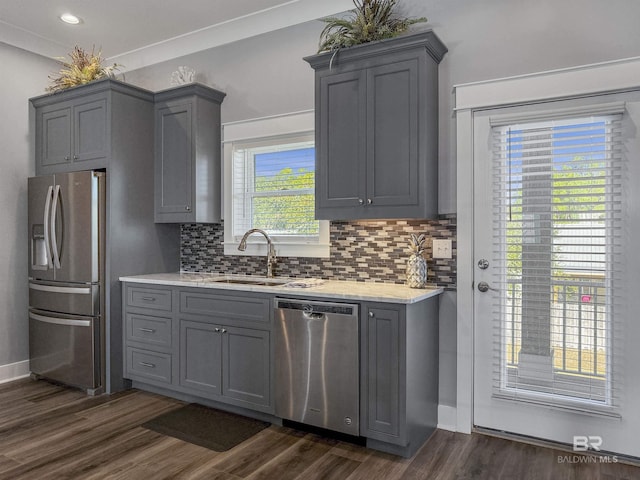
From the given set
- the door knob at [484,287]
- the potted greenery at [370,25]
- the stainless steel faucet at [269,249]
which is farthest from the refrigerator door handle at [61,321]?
the door knob at [484,287]

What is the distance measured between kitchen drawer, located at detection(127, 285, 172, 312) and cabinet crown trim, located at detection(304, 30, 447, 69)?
1.99 m

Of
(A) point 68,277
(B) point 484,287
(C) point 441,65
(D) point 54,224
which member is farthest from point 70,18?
(B) point 484,287

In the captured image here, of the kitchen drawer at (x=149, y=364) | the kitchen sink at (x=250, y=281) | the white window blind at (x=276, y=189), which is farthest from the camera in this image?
the white window blind at (x=276, y=189)

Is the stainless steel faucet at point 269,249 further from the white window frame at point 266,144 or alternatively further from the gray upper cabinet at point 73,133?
the gray upper cabinet at point 73,133

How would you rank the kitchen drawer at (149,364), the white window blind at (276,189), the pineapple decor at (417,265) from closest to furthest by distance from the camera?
the pineapple decor at (417,265) → the kitchen drawer at (149,364) → the white window blind at (276,189)

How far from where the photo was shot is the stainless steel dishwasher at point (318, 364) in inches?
107

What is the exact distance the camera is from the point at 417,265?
2.96 meters

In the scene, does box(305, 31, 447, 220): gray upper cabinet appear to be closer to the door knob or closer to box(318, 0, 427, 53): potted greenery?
box(318, 0, 427, 53): potted greenery

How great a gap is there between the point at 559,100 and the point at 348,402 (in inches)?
83.0

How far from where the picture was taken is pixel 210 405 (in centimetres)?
336

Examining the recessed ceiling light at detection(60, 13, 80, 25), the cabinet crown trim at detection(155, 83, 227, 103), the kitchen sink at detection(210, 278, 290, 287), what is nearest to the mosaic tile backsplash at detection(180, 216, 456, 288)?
the kitchen sink at detection(210, 278, 290, 287)

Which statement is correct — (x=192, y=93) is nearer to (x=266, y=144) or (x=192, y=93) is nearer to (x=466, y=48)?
(x=266, y=144)

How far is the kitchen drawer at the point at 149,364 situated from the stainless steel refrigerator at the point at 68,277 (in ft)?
0.72

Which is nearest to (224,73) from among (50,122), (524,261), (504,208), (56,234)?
(50,122)
